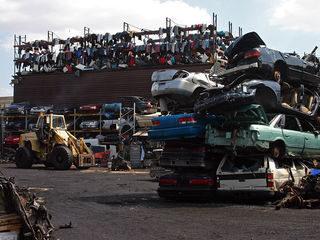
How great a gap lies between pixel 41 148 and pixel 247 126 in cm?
1507

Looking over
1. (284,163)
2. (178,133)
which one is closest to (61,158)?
(178,133)

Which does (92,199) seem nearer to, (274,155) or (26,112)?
(274,155)

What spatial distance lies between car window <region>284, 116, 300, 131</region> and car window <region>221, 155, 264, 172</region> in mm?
1889

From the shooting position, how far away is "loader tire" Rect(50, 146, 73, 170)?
2053 cm

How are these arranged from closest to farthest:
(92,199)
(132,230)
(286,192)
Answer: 1. (132,230)
2. (286,192)
3. (92,199)

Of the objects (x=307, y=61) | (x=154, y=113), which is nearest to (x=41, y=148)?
(x=154, y=113)

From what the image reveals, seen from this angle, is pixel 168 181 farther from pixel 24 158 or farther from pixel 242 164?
pixel 24 158

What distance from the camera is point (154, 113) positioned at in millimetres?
24969

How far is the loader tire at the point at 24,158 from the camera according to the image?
2198 cm

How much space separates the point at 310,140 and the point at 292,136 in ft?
3.20

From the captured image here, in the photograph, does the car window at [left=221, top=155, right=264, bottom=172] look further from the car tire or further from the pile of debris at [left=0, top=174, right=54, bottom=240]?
the pile of debris at [left=0, top=174, right=54, bottom=240]

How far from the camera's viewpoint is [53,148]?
21406mm

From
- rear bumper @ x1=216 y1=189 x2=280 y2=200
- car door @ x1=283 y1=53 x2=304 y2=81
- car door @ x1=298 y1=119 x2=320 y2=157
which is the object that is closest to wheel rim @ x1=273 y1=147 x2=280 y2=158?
rear bumper @ x1=216 y1=189 x2=280 y2=200

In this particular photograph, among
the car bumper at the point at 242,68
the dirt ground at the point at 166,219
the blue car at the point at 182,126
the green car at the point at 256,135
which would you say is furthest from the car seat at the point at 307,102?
the dirt ground at the point at 166,219
